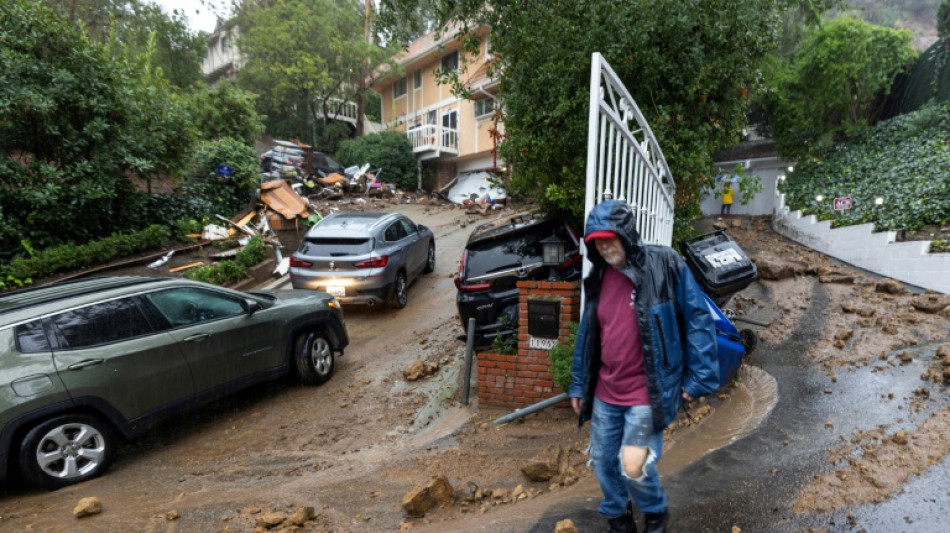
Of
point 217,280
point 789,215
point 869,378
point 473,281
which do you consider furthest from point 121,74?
point 789,215

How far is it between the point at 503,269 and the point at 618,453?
10.3ft

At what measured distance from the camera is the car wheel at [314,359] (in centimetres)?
532

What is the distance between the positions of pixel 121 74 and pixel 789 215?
15.6 metres

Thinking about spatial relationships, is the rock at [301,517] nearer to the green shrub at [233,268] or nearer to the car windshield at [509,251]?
the car windshield at [509,251]

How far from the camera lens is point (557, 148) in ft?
17.4

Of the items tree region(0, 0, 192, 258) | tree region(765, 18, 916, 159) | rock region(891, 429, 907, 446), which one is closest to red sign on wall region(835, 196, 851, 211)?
tree region(765, 18, 916, 159)

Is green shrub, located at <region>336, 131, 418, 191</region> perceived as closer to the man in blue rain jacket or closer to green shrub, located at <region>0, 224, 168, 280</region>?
green shrub, located at <region>0, 224, 168, 280</region>

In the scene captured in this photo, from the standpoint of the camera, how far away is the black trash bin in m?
4.99

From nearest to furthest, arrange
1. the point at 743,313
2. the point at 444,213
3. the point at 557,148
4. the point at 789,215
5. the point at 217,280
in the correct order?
the point at 557,148, the point at 743,313, the point at 217,280, the point at 789,215, the point at 444,213

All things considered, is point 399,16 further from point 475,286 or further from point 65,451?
point 65,451

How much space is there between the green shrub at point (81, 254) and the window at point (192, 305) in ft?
19.6

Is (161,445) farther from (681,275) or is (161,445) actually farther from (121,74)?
(121,74)

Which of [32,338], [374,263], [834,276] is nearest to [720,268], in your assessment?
[834,276]

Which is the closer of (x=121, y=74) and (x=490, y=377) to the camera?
(x=490, y=377)
